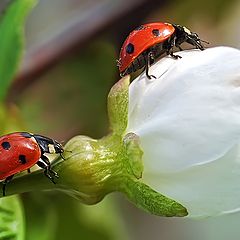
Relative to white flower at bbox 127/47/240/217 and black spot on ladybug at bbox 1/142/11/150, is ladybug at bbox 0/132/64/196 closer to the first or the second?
black spot on ladybug at bbox 1/142/11/150

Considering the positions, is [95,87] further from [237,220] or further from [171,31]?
[171,31]

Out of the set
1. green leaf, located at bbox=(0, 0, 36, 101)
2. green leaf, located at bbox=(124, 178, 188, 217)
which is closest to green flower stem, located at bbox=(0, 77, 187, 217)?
green leaf, located at bbox=(124, 178, 188, 217)

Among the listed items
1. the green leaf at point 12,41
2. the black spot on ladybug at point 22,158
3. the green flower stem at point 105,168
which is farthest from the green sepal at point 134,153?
the green leaf at point 12,41

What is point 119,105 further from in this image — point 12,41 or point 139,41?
point 12,41

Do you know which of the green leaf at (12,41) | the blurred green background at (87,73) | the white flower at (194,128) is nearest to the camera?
the white flower at (194,128)

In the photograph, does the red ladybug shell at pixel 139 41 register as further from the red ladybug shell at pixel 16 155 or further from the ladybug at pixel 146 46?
the red ladybug shell at pixel 16 155

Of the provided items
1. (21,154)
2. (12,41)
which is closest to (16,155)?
(21,154)

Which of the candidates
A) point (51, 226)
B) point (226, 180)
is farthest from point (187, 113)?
point (51, 226)
